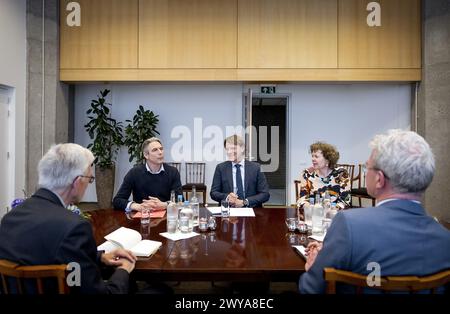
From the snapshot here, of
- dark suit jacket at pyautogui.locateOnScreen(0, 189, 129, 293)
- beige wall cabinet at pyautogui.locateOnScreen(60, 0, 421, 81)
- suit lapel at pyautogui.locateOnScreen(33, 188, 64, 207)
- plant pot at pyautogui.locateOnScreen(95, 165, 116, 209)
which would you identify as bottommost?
plant pot at pyautogui.locateOnScreen(95, 165, 116, 209)

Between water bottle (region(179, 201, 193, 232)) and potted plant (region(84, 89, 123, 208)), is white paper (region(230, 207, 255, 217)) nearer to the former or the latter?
water bottle (region(179, 201, 193, 232))

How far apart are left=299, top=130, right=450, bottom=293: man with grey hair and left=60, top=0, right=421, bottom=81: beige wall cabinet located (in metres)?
4.06

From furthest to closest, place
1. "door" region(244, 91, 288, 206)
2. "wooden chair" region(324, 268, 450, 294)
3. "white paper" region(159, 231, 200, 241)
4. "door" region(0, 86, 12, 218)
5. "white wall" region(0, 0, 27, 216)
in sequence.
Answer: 1. "door" region(244, 91, 288, 206)
2. "door" region(0, 86, 12, 218)
3. "white wall" region(0, 0, 27, 216)
4. "white paper" region(159, 231, 200, 241)
5. "wooden chair" region(324, 268, 450, 294)

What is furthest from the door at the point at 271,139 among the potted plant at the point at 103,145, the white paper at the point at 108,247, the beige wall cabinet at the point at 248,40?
the white paper at the point at 108,247

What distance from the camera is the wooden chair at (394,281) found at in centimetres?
96

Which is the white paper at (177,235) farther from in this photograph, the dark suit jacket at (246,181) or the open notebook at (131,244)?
the dark suit jacket at (246,181)

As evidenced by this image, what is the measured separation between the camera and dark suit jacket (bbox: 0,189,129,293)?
43.4 inches


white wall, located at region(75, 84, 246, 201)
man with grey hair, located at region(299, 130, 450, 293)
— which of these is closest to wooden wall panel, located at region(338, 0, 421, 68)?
white wall, located at region(75, 84, 246, 201)

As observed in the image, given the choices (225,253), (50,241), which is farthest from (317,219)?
(50,241)

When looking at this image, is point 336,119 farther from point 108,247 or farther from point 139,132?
point 108,247

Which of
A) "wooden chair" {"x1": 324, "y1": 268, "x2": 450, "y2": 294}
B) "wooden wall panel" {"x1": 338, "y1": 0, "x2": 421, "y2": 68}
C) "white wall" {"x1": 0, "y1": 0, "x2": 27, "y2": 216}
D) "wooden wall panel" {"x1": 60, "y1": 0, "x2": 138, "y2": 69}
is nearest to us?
"wooden chair" {"x1": 324, "y1": 268, "x2": 450, "y2": 294}

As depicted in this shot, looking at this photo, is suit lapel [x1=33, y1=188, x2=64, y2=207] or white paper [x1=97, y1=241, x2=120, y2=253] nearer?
suit lapel [x1=33, y1=188, x2=64, y2=207]

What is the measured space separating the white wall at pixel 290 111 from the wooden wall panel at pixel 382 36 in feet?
4.10

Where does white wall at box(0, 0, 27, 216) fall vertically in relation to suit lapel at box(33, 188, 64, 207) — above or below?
above
